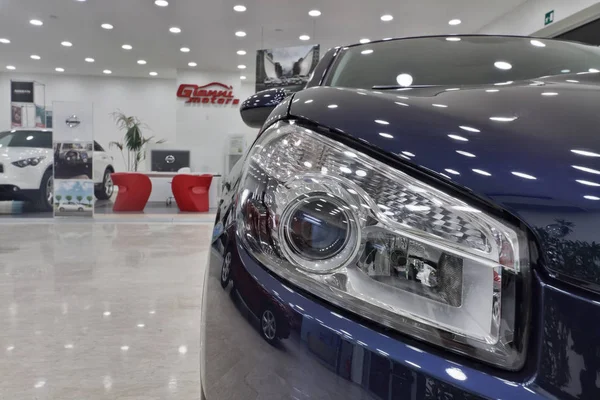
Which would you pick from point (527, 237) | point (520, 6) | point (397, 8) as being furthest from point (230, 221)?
point (520, 6)

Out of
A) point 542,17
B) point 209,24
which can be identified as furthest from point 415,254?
point 209,24

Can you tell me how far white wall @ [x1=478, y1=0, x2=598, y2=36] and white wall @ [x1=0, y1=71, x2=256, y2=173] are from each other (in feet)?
22.8

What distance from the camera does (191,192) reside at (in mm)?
7480

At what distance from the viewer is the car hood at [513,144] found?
0.37 m

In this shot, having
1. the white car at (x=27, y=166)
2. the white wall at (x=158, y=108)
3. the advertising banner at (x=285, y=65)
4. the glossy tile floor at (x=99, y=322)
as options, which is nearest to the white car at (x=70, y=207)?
the white car at (x=27, y=166)

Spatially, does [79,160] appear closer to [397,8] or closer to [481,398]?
[397,8]

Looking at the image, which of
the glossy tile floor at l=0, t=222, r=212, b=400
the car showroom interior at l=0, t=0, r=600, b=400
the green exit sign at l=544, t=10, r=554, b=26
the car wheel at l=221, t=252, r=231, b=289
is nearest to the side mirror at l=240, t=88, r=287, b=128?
the car showroom interior at l=0, t=0, r=600, b=400

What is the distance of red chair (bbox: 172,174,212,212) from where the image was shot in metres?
7.46

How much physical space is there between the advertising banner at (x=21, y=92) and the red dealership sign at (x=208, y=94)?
12.8 ft

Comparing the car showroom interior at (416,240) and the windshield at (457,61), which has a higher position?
the windshield at (457,61)

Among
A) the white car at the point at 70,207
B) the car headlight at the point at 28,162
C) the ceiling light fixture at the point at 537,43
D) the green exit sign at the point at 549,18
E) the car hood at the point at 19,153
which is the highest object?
the green exit sign at the point at 549,18

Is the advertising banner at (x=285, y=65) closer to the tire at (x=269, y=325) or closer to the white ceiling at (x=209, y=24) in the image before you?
the white ceiling at (x=209, y=24)

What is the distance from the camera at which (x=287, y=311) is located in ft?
1.48

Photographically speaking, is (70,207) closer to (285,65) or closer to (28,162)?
(28,162)
